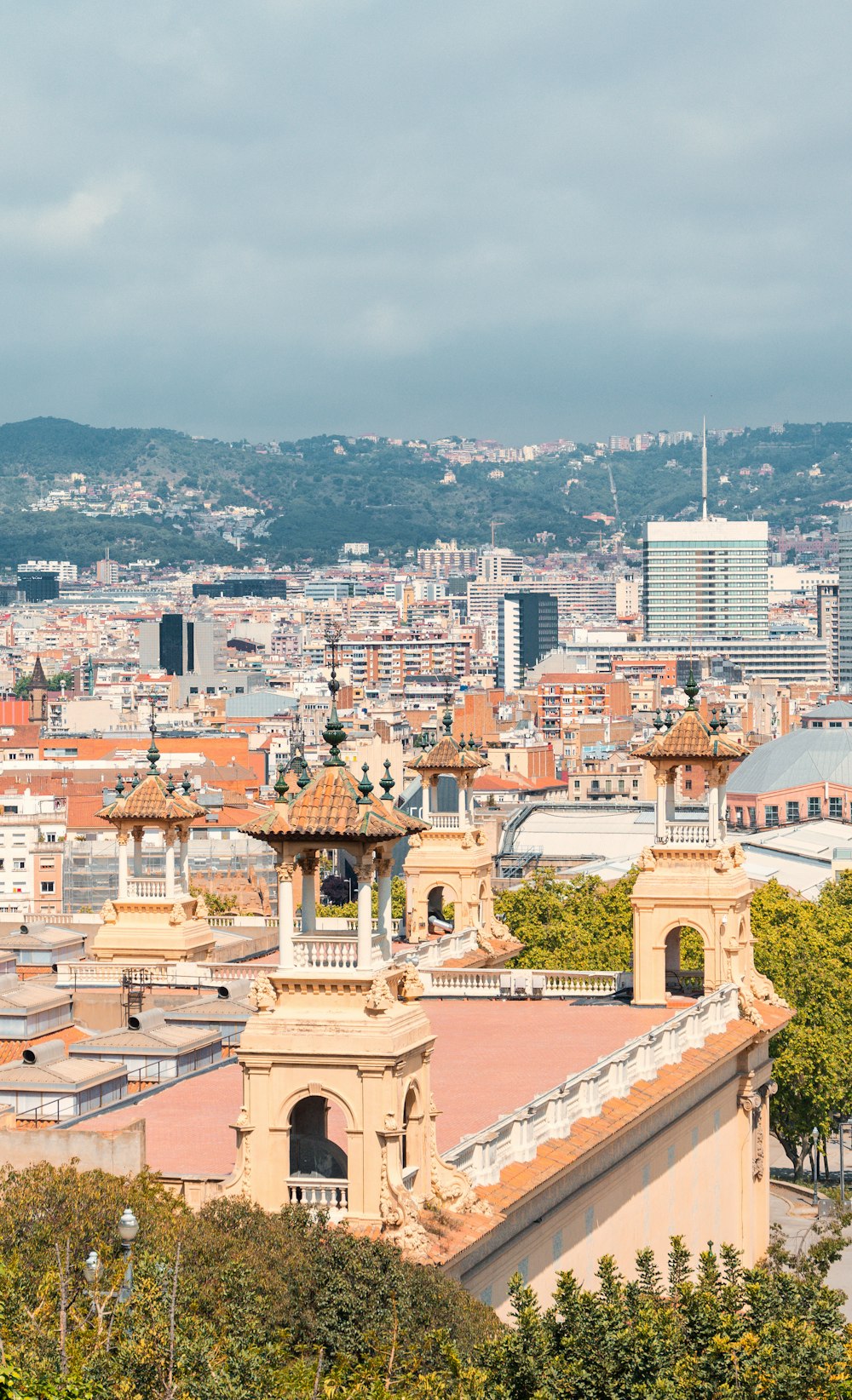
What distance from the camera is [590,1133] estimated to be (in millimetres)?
36531

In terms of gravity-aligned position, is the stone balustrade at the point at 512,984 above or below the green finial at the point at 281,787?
below

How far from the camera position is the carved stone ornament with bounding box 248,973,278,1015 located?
30.2m

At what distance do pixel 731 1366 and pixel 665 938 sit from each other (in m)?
26.8

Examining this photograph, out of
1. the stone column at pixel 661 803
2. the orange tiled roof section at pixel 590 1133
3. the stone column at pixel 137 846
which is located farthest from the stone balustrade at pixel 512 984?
the stone column at pixel 137 846

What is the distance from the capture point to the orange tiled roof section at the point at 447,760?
58.5 meters

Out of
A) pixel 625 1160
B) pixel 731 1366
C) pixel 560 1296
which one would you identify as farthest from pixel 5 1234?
pixel 625 1160

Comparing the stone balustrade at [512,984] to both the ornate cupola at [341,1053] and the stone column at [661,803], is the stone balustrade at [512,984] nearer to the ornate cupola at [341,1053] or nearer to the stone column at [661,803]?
the stone column at [661,803]

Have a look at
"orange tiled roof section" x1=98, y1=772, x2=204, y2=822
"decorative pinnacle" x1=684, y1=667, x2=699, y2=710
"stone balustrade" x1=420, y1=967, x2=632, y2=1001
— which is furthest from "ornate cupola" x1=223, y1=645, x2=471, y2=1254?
"orange tiled roof section" x1=98, y1=772, x2=204, y2=822

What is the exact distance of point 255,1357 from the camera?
78.5 ft

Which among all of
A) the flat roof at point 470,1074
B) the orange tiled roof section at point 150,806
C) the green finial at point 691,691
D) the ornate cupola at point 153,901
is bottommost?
the flat roof at point 470,1074

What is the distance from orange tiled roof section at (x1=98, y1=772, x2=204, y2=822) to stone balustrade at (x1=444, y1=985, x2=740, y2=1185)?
11316mm

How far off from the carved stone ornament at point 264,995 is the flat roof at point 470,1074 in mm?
2018

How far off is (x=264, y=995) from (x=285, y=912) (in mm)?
1077

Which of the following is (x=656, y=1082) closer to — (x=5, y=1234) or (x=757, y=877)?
(x=5, y=1234)
